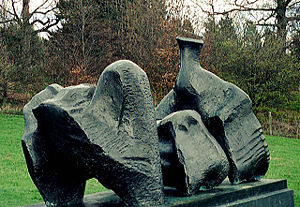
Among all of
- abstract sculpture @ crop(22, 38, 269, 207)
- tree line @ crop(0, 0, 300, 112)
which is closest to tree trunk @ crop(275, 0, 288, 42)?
tree line @ crop(0, 0, 300, 112)

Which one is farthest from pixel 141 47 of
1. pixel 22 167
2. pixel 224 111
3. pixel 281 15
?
pixel 224 111

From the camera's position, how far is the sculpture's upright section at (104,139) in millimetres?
3273

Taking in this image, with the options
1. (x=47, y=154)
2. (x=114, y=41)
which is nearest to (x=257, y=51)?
(x=114, y=41)

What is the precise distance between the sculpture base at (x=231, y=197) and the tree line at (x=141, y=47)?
10688 mm

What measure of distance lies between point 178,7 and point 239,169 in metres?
13.2

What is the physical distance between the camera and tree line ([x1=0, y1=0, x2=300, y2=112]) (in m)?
17.0

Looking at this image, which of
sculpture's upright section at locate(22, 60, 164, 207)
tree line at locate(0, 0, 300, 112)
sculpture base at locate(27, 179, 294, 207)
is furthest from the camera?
tree line at locate(0, 0, 300, 112)

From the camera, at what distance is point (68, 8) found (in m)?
20.8

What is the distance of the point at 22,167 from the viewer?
10.0m

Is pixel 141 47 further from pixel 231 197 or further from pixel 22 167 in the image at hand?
pixel 231 197

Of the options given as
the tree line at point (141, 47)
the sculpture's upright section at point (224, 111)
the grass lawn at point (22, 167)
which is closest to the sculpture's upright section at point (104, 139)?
the sculpture's upright section at point (224, 111)

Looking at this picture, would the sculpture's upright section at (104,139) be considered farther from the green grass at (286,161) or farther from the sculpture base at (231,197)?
the green grass at (286,161)

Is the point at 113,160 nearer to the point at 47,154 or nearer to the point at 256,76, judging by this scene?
the point at 47,154

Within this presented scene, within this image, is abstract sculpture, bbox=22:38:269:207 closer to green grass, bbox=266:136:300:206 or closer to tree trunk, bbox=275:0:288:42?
green grass, bbox=266:136:300:206
